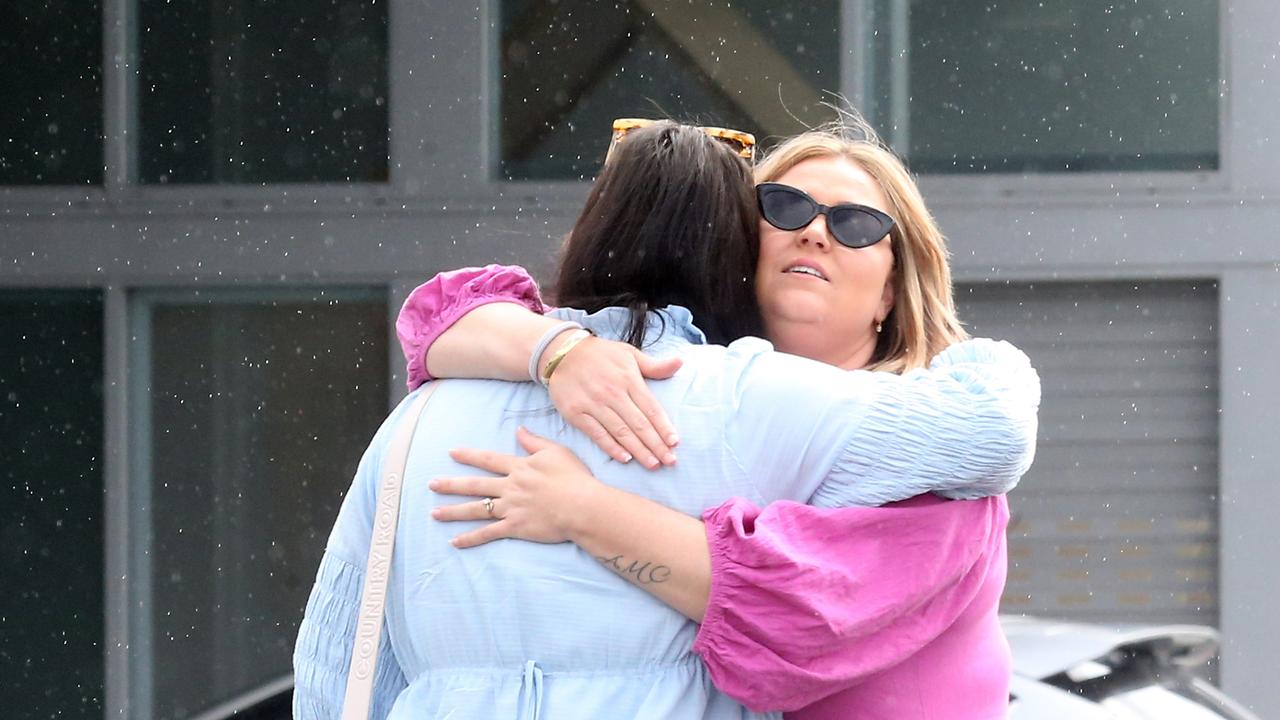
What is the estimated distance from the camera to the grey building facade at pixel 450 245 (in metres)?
5.93

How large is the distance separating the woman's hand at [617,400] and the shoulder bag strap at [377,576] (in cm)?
20

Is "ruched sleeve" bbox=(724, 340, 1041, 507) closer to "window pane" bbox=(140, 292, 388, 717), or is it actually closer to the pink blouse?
the pink blouse

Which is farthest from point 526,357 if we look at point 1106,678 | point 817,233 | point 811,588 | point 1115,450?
point 1115,450

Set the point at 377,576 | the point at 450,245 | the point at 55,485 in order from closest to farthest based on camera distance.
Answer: the point at 377,576 → the point at 450,245 → the point at 55,485

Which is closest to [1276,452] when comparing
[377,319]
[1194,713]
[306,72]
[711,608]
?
[1194,713]

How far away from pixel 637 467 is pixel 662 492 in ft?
0.13

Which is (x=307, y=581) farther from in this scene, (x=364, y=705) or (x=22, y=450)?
(x=364, y=705)

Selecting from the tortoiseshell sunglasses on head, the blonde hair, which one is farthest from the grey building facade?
the tortoiseshell sunglasses on head

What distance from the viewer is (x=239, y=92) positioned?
20.6 feet

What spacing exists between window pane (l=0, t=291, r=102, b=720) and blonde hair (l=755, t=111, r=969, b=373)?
5.02 metres

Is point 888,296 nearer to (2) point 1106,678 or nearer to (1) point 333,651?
(1) point 333,651

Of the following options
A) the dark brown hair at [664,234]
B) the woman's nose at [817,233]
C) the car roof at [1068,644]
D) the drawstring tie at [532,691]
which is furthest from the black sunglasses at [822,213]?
the car roof at [1068,644]

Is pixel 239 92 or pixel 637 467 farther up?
pixel 239 92

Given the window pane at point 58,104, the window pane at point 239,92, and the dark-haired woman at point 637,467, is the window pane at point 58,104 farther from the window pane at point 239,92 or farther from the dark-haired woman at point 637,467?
the dark-haired woman at point 637,467
